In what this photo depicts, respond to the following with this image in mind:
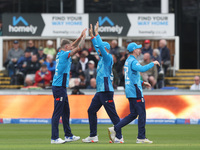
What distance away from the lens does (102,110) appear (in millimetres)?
19484

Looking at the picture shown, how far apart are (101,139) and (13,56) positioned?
1361 cm

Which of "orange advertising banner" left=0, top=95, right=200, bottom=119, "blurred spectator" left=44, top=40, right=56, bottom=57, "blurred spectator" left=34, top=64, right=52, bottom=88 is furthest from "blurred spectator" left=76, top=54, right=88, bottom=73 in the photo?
"orange advertising banner" left=0, top=95, right=200, bottom=119

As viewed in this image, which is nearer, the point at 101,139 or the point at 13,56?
the point at 101,139

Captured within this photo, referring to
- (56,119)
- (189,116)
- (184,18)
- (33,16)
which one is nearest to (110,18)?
(33,16)

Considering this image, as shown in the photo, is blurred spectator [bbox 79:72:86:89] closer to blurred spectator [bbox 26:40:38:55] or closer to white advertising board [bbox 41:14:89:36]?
blurred spectator [bbox 26:40:38:55]

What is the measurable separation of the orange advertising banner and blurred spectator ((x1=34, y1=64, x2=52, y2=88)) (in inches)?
156

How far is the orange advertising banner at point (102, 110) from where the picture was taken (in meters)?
19.3

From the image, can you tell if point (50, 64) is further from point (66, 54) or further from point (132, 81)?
point (132, 81)

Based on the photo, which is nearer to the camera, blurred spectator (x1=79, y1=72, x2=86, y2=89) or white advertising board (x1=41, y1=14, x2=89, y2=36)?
blurred spectator (x1=79, y1=72, x2=86, y2=89)

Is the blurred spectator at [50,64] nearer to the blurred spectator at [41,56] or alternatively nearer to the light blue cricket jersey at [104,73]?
the blurred spectator at [41,56]

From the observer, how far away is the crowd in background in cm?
2320

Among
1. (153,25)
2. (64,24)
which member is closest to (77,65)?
(64,24)

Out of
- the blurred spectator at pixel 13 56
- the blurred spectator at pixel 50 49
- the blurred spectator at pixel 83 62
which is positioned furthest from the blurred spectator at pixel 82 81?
the blurred spectator at pixel 13 56

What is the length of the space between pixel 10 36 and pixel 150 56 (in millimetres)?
7785
